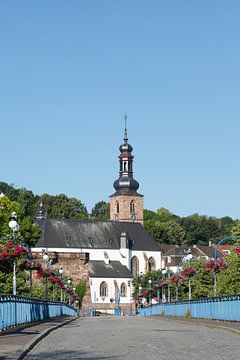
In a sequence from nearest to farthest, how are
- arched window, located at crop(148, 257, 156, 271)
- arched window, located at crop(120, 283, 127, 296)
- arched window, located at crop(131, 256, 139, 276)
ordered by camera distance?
arched window, located at crop(120, 283, 127, 296) < arched window, located at crop(131, 256, 139, 276) < arched window, located at crop(148, 257, 156, 271)

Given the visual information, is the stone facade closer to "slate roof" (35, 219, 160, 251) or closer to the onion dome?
the onion dome

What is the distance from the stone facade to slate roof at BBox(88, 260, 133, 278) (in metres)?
20.7

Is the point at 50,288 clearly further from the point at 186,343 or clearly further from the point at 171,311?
the point at 186,343

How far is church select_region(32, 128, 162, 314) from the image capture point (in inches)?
6452

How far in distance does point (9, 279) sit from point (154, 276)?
8369 cm

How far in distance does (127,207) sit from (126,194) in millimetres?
3286

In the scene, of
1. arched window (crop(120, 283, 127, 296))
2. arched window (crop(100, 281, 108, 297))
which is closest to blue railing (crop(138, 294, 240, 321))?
arched window (crop(100, 281, 108, 297))

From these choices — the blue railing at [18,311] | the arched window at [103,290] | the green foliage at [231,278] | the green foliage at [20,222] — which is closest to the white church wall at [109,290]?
the arched window at [103,290]

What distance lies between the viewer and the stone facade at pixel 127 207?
190000mm

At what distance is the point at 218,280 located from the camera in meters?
89.4

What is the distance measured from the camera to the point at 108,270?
549 ft

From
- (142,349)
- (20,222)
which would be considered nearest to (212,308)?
(142,349)

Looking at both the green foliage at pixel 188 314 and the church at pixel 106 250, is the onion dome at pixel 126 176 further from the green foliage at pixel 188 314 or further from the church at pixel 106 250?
the green foliage at pixel 188 314

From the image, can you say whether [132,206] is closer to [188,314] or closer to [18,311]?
[188,314]
